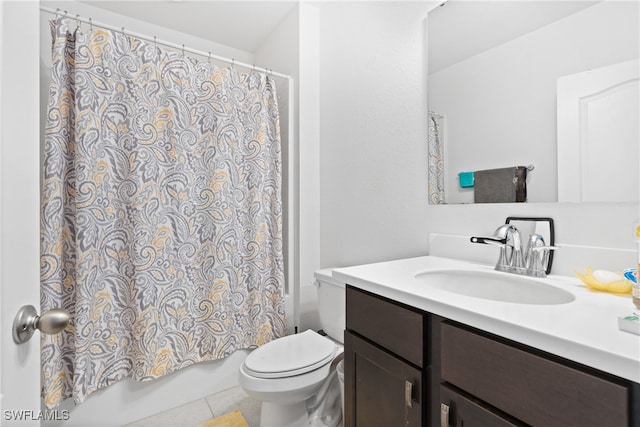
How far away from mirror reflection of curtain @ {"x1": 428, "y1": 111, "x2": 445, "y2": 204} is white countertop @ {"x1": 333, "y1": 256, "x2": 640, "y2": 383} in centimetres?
55

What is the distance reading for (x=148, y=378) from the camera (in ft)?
5.08

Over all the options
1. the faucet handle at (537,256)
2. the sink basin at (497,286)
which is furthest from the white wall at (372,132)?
the faucet handle at (537,256)

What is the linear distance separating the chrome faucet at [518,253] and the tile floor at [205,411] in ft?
4.53

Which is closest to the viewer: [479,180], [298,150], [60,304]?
[479,180]

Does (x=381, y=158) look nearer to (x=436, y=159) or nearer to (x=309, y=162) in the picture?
(x=436, y=159)

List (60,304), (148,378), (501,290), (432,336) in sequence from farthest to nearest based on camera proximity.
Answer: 1. (148,378)
2. (60,304)
3. (501,290)
4. (432,336)

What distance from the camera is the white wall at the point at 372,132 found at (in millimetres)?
1496

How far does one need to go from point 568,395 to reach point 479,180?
2.83 ft

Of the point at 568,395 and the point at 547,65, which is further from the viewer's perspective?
the point at 547,65

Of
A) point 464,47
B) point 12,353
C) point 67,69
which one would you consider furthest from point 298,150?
point 12,353

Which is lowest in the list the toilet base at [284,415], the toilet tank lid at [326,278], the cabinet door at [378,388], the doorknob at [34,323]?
the toilet base at [284,415]

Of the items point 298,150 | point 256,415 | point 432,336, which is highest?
point 298,150

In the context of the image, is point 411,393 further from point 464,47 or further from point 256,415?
point 464,47

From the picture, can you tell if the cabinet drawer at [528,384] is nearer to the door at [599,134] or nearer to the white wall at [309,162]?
the door at [599,134]
